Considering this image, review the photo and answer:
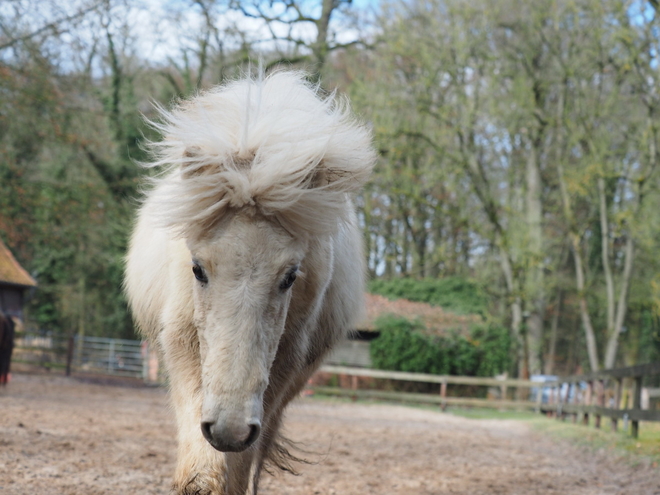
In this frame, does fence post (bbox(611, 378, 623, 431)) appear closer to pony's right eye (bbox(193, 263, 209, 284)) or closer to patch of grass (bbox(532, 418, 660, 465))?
patch of grass (bbox(532, 418, 660, 465))

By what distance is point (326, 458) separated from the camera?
5.70 meters

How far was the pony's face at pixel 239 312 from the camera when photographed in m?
2.62

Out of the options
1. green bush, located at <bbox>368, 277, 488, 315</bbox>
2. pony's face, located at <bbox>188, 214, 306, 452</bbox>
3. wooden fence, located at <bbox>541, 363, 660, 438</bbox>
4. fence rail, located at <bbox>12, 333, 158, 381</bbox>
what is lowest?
fence rail, located at <bbox>12, 333, 158, 381</bbox>

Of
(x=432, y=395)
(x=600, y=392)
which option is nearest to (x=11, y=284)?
(x=432, y=395)

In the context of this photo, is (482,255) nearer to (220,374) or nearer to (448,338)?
(448,338)

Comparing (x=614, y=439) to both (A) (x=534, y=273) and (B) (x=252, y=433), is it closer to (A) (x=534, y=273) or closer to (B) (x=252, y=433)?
(B) (x=252, y=433)

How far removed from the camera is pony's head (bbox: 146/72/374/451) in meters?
2.73

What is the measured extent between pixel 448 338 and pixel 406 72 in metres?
8.92

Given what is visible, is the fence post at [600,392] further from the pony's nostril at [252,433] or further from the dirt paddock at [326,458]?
the pony's nostril at [252,433]

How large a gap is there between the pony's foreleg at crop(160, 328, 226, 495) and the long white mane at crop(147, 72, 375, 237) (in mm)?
613

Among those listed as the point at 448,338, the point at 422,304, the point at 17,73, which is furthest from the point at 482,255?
the point at 17,73

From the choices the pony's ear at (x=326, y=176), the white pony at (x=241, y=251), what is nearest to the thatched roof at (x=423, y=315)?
the white pony at (x=241, y=251)

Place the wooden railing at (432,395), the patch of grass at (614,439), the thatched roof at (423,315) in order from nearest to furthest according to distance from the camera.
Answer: the patch of grass at (614,439), the wooden railing at (432,395), the thatched roof at (423,315)

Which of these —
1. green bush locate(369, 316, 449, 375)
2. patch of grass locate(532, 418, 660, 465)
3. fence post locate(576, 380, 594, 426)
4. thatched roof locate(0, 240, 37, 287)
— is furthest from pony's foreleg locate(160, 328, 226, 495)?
thatched roof locate(0, 240, 37, 287)
